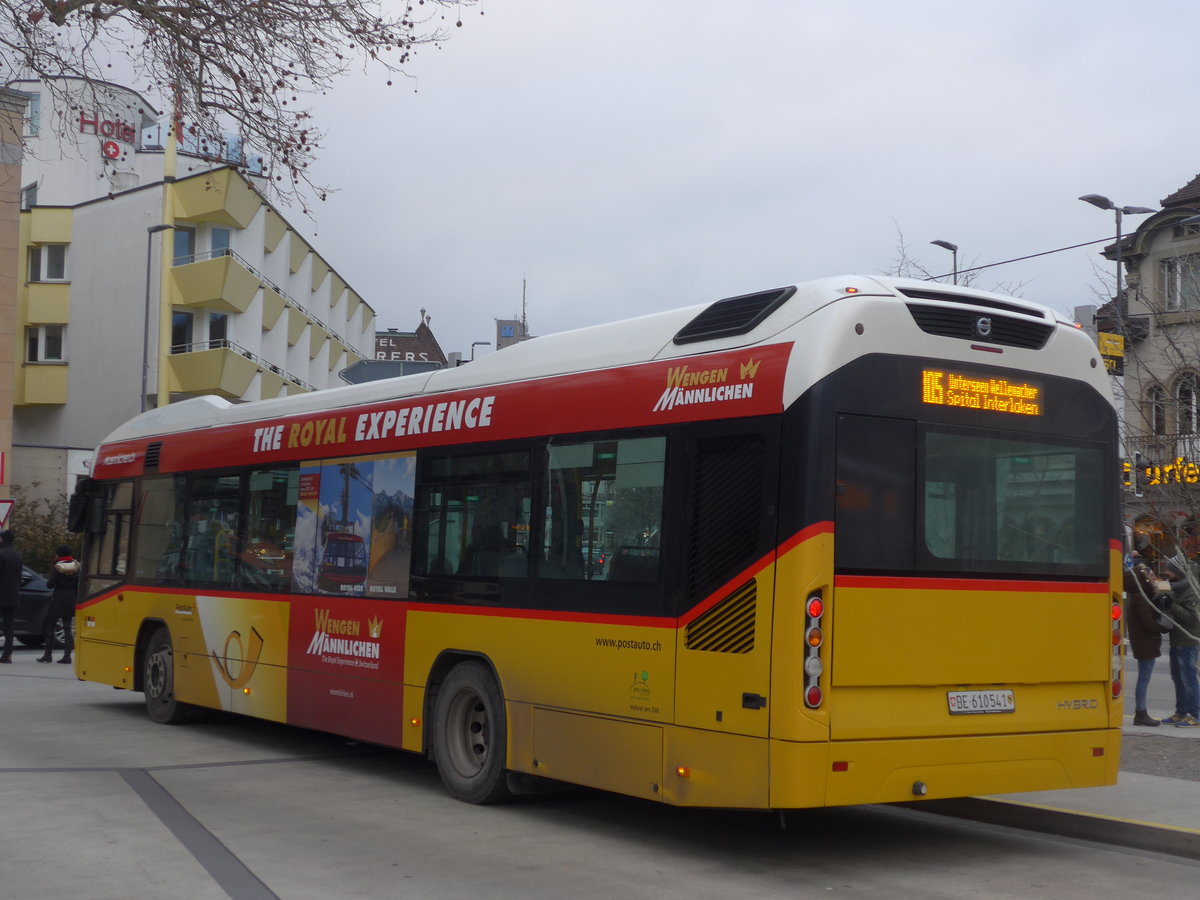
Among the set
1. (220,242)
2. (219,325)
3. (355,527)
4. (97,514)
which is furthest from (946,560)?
(220,242)

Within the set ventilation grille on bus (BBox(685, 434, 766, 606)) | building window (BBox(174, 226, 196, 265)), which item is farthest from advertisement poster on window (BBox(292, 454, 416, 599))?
building window (BBox(174, 226, 196, 265))

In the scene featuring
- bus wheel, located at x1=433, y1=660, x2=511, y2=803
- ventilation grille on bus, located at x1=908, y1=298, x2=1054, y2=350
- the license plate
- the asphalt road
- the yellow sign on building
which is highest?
the yellow sign on building

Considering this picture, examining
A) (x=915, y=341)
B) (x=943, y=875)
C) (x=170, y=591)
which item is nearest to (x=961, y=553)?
(x=915, y=341)

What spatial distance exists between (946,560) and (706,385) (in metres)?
1.61

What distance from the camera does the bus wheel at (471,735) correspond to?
30.3 ft

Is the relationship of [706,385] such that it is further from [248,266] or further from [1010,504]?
[248,266]

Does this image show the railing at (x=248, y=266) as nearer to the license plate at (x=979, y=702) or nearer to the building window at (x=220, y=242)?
the building window at (x=220, y=242)

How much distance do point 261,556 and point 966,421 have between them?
698 cm

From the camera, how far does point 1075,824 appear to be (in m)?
8.66

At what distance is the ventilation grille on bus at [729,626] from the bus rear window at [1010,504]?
1.01 m

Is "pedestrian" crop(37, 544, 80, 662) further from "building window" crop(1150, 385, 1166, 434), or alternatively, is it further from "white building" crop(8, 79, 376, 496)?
"white building" crop(8, 79, 376, 496)

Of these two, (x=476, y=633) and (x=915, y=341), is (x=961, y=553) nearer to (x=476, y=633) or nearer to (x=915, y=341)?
(x=915, y=341)

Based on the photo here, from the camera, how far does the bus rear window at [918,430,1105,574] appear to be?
7.63m

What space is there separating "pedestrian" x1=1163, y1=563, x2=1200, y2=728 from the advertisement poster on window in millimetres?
7442
